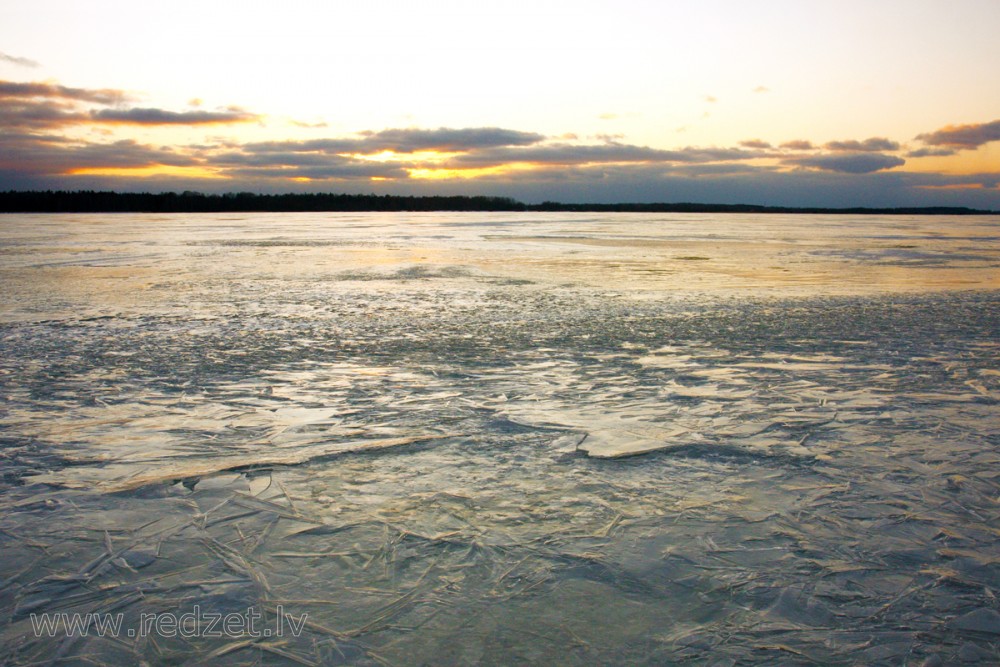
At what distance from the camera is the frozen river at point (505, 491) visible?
6.52 ft

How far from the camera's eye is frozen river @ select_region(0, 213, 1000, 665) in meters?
1.99

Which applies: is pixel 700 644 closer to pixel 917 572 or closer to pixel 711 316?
pixel 917 572

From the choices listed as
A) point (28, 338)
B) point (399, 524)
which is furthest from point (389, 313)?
point (399, 524)

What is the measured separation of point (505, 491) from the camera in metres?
2.91

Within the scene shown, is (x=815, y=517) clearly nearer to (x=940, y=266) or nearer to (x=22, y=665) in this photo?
(x=22, y=665)

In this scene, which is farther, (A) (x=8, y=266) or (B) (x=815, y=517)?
(A) (x=8, y=266)

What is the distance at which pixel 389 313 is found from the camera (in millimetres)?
7637

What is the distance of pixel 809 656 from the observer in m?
1.87

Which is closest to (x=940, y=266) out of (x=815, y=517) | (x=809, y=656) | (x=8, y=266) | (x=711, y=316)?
(x=711, y=316)

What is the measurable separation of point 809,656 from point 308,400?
3.08 metres

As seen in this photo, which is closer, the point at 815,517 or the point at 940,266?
the point at 815,517

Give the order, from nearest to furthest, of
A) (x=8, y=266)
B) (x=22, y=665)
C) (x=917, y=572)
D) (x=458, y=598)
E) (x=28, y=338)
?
(x=22, y=665), (x=458, y=598), (x=917, y=572), (x=28, y=338), (x=8, y=266)

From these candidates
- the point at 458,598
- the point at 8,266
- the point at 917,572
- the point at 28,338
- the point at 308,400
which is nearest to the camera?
the point at 458,598

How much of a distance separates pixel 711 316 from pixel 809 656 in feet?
19.2
